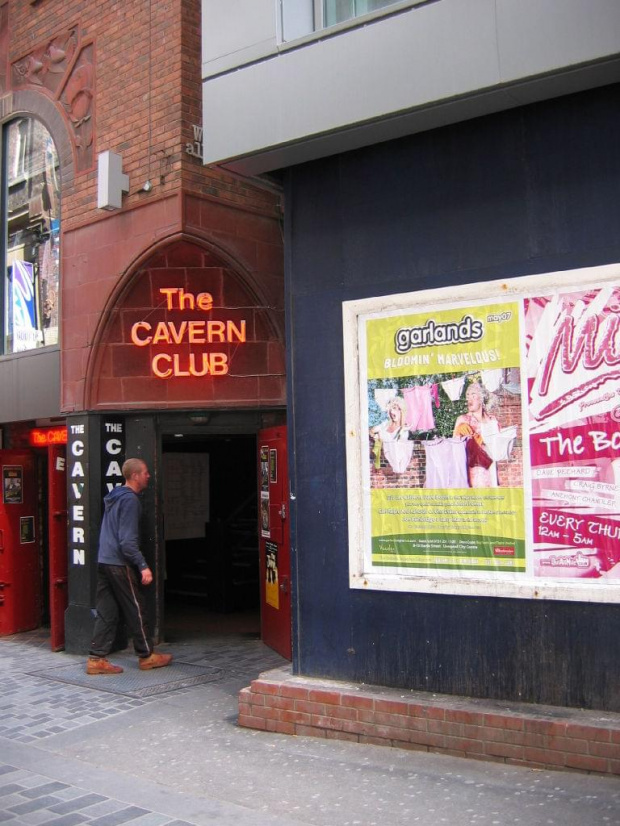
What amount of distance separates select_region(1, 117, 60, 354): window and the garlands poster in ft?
18.0

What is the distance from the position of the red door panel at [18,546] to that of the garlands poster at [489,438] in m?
5.78

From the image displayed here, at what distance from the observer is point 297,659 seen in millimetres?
6492

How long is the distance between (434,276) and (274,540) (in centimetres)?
340

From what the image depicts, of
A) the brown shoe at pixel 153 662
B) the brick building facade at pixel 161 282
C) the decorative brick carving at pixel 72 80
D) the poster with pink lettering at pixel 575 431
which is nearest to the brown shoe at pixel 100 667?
the brown shoe at pixel 153 662

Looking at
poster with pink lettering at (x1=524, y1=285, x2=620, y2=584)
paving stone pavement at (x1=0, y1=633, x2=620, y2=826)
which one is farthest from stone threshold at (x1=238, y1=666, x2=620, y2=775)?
poster with pink lettering at (x1=524, y1=285, x2=620, y2=584)

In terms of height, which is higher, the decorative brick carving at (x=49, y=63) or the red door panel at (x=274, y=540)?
the decorative brick carving at (x=49, y=63)

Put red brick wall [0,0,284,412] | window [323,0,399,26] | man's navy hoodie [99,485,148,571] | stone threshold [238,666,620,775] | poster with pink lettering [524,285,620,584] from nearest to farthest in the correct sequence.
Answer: stone threshold [238,666,620,775]
poster with pink lettering [524,285,620,584]
window [323,0,399,26]
man's navy hoodie [99,485,148,571]
red brick wall [0,0,284,412]

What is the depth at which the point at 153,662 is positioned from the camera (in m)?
8.32

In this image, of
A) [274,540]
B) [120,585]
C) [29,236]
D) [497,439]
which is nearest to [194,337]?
[274,540]

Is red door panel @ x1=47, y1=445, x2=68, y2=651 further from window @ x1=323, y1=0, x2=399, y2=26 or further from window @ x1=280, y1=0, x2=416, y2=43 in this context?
window @ x1=323, y1=0, x2=399, y2=26

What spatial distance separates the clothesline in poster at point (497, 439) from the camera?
17.7ft

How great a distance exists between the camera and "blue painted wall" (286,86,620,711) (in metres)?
5.41

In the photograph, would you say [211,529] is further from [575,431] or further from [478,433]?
[575,431]

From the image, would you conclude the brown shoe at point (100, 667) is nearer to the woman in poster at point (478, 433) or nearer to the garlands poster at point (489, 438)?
the garlands poster at point (489, 438)
